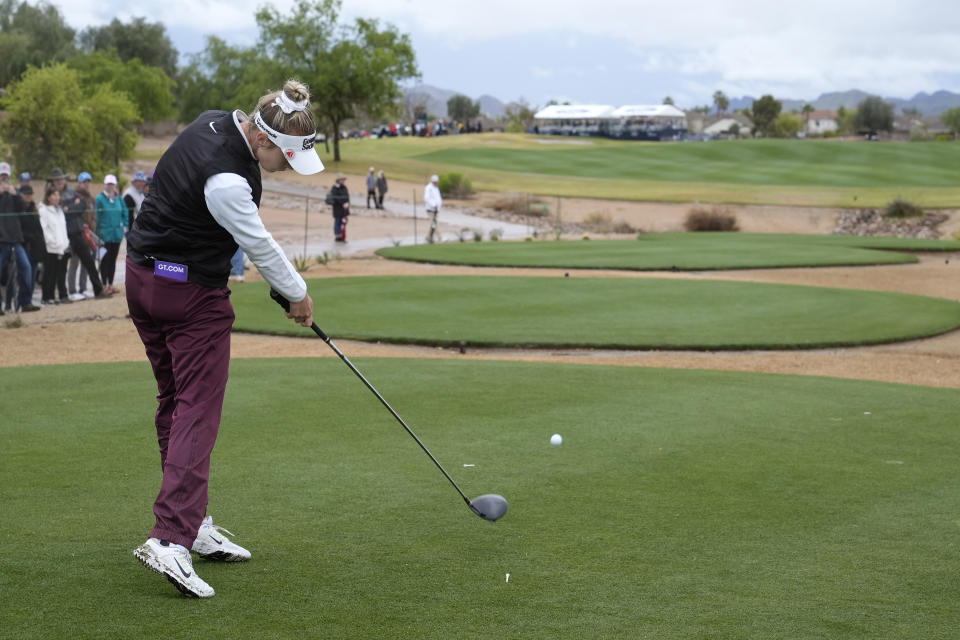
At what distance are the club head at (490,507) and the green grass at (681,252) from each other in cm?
1911

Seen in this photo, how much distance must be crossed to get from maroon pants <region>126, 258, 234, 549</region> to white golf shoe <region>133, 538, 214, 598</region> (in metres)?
0.05

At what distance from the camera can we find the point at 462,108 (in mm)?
165375

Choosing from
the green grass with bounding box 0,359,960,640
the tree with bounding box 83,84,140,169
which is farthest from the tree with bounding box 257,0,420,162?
the green grass with bounding box 0,359,960,640

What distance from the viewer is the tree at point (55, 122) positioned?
38.4 m

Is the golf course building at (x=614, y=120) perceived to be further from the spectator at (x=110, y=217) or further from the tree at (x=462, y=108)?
the spectator at (x=110, y=217)

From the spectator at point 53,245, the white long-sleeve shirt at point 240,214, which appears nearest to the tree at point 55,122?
the spectator at point 53,245

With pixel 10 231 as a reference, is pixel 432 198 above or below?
below

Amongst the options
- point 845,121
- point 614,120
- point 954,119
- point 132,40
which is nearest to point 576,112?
point 614,120

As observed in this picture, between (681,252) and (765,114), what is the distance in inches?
4527

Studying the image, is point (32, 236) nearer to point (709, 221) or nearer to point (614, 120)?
point (709, 221)

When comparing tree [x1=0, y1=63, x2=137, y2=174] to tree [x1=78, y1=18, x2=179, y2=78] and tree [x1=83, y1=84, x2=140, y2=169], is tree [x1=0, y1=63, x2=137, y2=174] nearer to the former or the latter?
tree [x1=83, y1=84, x2=140, y2=169]

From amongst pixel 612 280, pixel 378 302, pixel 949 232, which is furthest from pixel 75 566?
pixel 949 232

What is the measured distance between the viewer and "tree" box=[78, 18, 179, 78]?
93.5m

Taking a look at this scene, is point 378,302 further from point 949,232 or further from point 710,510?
point 949,232
